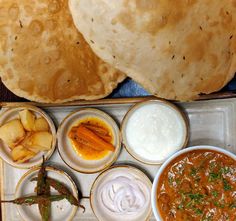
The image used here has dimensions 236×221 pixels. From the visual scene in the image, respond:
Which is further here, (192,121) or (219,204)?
(192,121)

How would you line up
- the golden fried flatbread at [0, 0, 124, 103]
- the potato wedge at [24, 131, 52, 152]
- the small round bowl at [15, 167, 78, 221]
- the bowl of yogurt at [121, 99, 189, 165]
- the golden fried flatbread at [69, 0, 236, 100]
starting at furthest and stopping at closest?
1. the small round bowl at [15, 167, 78, 221]
2. the potato wedge at [24, 131, 52, 152]
3. the bowl of yogurt at [121, 99, 189, 165]
4. the golden fried flatbread at [0, 0, 124, 103]
5. the golden fried flatbread at [69, 0, 236, 100]

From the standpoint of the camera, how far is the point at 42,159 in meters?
3.53

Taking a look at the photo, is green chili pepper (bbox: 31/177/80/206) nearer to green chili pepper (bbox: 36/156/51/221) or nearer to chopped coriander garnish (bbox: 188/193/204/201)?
green chili pepper (bbox: 36/156/51/221)

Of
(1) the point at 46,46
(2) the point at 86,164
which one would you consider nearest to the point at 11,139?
(2) the point at 86,164

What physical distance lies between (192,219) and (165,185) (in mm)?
326

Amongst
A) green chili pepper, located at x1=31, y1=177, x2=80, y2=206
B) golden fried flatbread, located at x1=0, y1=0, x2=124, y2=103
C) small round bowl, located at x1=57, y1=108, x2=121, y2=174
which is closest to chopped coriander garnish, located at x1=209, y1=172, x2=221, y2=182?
small round bowl, located at x1=57, y1=108, x2=121, y2=174

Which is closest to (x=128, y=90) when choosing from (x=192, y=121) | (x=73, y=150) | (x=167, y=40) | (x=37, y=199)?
(x=192, y=121)

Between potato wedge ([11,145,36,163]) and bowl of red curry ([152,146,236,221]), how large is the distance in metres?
1.13

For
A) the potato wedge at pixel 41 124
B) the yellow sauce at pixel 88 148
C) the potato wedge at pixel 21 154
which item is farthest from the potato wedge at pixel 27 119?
the yellow sauce at pixel 88 148

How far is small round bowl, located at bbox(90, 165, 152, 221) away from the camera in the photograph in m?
3.39

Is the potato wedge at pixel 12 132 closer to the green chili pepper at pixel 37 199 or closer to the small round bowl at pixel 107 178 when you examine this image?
the green chili pepper at pixel 37 199

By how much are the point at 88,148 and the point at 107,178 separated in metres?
0.31

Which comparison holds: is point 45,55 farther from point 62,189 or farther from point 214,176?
point 214,176

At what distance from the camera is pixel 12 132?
11.3ft
